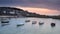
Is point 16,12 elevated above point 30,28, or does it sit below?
above

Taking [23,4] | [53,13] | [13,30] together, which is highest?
[23,4]

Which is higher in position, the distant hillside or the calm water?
the distant hillside

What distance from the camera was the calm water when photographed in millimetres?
2008

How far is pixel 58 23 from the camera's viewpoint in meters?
2.06

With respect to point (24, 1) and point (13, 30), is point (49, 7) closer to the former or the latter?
point (24, 1)

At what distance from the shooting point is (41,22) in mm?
2072

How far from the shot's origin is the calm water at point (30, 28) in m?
2.01

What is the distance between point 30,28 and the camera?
→ 204cm

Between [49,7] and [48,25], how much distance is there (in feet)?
0.83

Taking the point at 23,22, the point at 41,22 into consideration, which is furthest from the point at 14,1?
the point at 41,22

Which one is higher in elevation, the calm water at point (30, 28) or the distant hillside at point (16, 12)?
the distant hillside at point (16, 12)

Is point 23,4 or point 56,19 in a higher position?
point 23,4

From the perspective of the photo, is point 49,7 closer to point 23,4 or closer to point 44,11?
point 44,11

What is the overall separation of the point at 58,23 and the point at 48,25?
0.14 metres
